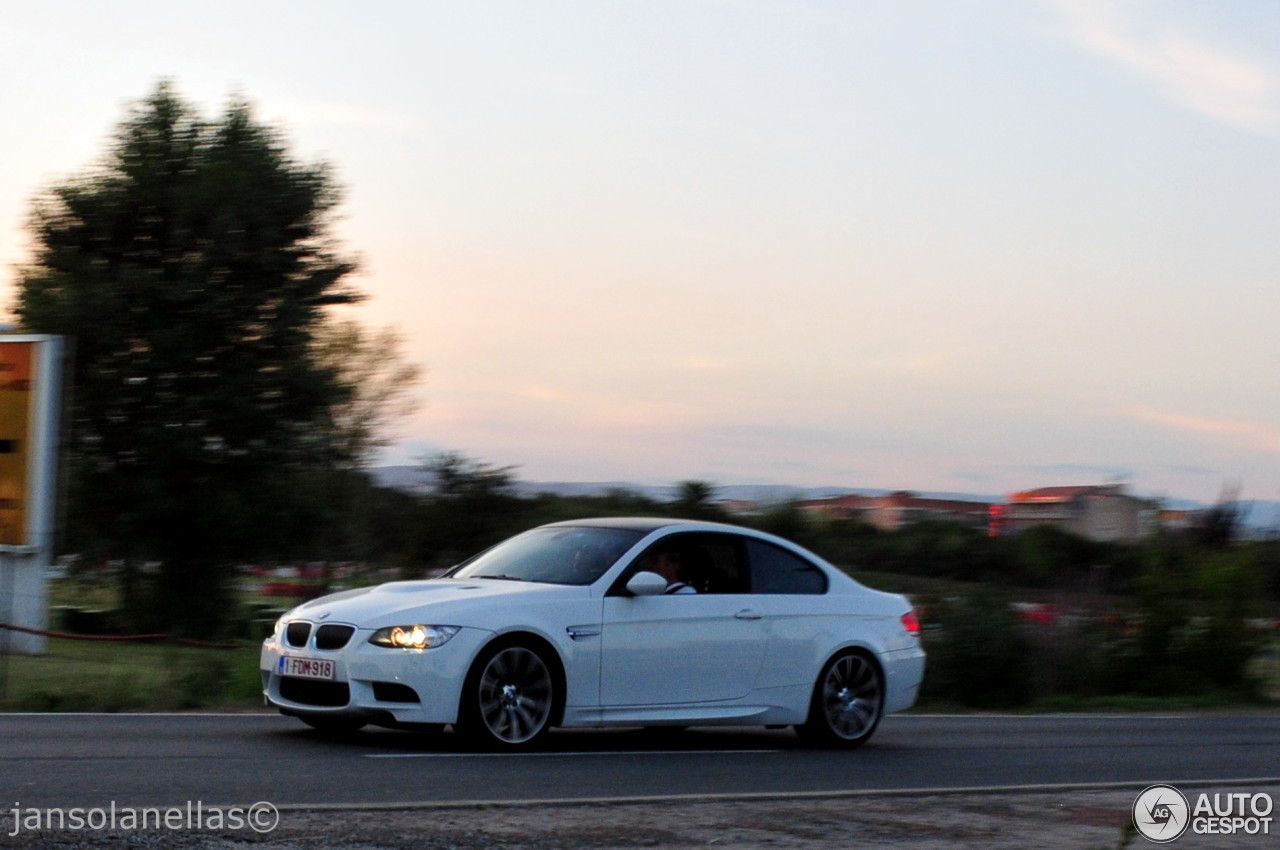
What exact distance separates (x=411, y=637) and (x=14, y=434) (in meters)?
9.49

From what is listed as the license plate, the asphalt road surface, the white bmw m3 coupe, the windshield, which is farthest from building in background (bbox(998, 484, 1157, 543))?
the license plate

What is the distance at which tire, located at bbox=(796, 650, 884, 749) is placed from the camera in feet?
38.9

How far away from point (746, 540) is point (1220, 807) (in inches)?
153

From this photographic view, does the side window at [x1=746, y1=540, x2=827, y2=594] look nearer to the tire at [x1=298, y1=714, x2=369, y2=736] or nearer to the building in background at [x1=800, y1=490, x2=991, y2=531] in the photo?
the tire at [x1=298, y1=714, x2=369, y2=736]

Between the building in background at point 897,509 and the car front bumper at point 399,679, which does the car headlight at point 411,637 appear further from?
the building in background at point 897,509

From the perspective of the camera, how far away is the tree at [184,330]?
32.9 m

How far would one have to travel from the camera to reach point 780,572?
39.4ft

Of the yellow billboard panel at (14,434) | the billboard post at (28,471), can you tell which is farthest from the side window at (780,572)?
the yellow billboard panel at (14,434)

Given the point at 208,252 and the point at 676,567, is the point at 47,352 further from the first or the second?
the point at 208,252

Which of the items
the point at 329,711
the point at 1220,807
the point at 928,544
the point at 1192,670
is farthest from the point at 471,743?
the point at 928,544

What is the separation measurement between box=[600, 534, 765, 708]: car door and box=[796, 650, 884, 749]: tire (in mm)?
704

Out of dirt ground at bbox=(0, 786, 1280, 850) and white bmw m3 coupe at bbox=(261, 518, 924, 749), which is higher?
white bmw m3 coupe at bbox=(261, 518, 924, 749)

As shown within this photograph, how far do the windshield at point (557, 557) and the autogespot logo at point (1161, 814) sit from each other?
3.73 metres

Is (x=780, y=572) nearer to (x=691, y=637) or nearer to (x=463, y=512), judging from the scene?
(x=691, y=637)
